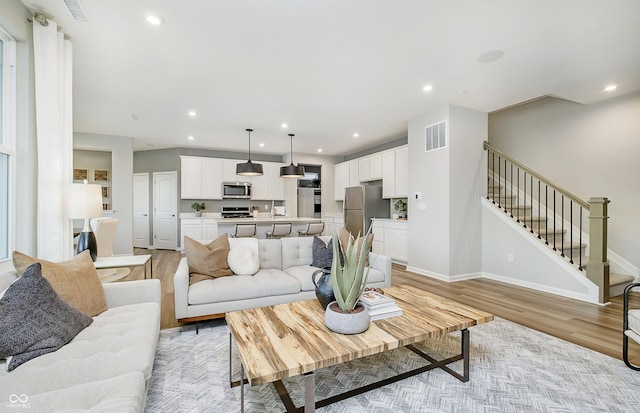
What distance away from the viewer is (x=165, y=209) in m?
7.57

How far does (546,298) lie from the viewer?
3535 mm

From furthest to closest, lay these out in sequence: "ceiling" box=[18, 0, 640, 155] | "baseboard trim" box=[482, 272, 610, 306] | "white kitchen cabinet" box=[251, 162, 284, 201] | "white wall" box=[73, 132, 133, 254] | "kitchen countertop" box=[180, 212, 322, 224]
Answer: "white kitchen cabinet" box=[251, 162, 284, 201] → "white wall" box=[73, 132, 133, 254] → "kitchen countertop" box=[180, 212, 322, 224] → "baseboard trim" box=[482, 272, 610, 306] → "ceiling" box=[18, 0, 640, 155]

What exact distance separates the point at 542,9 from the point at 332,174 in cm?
630

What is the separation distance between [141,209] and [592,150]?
31.9 feet

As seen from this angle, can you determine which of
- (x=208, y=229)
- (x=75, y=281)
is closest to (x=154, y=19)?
(x=75, y=281)

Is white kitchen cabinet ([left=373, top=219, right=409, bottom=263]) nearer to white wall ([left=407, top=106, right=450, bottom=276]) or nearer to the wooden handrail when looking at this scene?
white wall ([left=407, top=106, right=450, bottom=276])

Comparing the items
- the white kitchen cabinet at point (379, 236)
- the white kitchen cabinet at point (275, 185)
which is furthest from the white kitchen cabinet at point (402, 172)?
the white kitchen cabinet at point (275, 185)

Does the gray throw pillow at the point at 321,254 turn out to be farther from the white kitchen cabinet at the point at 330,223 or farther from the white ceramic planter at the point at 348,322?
the white kitchen cabinet at the point at 330,223

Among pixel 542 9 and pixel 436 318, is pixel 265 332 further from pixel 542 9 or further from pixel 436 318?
pixel 542 9

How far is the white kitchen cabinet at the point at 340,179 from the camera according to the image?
25.4 ft

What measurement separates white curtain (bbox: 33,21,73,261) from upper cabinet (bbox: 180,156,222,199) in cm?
468

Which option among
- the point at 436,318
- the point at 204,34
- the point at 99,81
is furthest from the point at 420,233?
the point at 99,81

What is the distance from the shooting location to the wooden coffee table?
1336mm

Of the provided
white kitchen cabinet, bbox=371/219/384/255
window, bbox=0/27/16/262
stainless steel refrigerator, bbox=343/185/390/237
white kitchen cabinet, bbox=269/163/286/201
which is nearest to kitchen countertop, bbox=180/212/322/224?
stainless steel refrigerator, bbox=343/185/390/237
